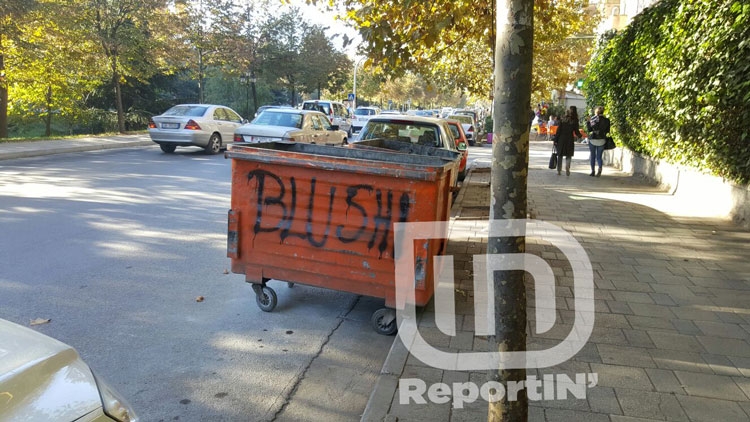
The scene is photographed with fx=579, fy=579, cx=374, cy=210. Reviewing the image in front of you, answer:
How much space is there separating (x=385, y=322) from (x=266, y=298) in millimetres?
1170

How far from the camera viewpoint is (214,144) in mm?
18547

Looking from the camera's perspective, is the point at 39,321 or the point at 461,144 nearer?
the point at 39,321

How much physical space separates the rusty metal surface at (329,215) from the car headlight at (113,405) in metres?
2.68

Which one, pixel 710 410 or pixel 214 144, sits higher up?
pixel 214 144

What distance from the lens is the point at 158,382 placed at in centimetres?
388

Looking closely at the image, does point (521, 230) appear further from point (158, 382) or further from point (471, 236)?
point (471, 236)

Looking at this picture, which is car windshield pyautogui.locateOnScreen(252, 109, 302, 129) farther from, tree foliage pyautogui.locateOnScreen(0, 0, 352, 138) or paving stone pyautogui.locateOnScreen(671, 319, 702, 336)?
paving stone pyautogui.locateOnScreen(671, 319, 702, 336)

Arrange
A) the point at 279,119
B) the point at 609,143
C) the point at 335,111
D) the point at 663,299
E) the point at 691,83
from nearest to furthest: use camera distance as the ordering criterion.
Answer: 1. the point at 663,299
2. the point at 691,83
3. the point at 279,119
4. the point at 609,143
5. the point at 335,111

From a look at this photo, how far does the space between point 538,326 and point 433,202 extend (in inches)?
53.9

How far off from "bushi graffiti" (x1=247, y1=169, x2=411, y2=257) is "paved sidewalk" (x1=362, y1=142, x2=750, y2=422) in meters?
0.93

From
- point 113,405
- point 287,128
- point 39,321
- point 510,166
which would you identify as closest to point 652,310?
point 510,166

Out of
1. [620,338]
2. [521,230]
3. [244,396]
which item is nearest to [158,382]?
[244,396]

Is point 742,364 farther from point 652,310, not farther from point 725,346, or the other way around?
point 652,310

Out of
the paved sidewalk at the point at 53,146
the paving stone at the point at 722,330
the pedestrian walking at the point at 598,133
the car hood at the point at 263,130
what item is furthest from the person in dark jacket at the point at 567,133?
the paved sidewalk at the point at 53,146
